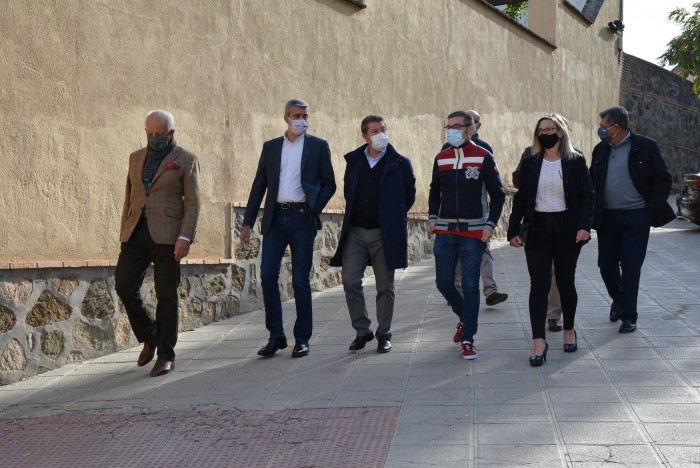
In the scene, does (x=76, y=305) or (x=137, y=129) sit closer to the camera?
(x=76, y=305)

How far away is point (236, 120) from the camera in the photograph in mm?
9211

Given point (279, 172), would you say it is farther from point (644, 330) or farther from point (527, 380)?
point (644, 330)

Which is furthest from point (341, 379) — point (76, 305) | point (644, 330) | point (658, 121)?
point (658, 121)

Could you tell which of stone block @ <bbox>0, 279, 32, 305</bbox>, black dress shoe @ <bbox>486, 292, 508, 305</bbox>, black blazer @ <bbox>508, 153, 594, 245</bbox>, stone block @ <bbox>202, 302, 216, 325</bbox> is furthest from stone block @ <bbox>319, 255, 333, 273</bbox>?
stone block @ <bbox>0, 279, 32, 305</bbox>

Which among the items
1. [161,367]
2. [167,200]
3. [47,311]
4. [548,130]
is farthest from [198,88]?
[548,130]

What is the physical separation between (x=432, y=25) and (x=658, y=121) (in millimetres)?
16917

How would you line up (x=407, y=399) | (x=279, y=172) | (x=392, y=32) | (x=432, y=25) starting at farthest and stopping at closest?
(x=432, y=25) → (x=392, y=32) → (x=279, y=172) → (x=407, y=399)

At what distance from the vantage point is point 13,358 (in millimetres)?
6637

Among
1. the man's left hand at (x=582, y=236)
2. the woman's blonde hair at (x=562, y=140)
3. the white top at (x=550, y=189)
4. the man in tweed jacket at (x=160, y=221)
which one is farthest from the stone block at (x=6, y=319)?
the man's left hand at (x=582, y=236)

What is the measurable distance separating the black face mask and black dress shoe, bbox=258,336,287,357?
2.38 metres

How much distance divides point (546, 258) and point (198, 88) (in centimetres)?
369

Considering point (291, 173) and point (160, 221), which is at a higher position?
point (291, 173)

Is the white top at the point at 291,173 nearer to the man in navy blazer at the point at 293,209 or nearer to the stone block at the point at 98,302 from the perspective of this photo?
the man in navy blazer at the point at 293,209

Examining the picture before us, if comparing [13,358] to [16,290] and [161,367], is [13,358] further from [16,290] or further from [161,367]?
[161,367]
